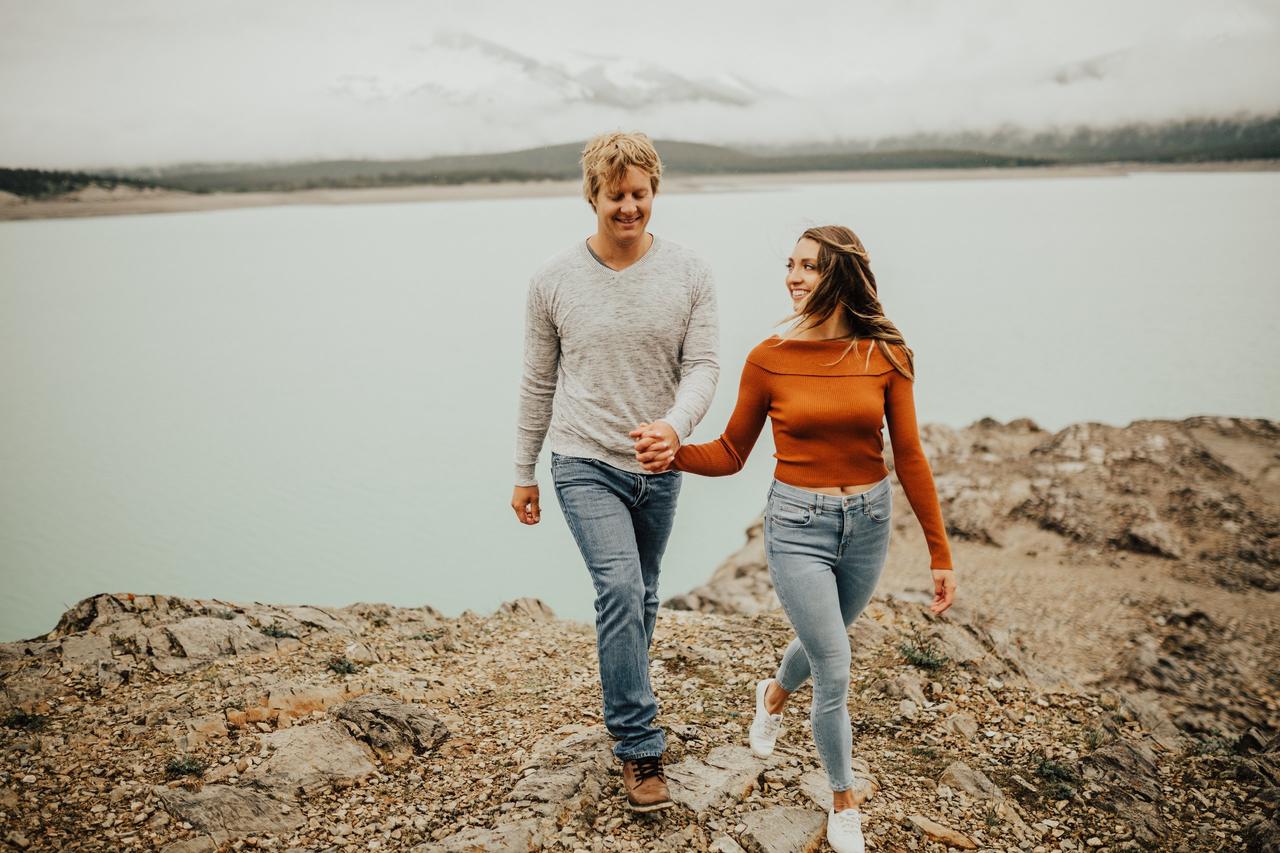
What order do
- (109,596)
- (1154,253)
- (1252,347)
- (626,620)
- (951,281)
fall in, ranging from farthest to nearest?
(1154,253)
(951,281)
(1252,347)
(109,596)
(626,620)

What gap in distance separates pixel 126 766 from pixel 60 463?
88.8 ft

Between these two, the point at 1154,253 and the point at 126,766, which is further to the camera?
the point at 1154,253

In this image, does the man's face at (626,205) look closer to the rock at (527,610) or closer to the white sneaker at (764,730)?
the white sneaker at (764,730)

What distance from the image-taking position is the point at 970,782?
4.07 meters

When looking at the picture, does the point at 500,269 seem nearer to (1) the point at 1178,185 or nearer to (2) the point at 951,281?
(2) the point at 951,281

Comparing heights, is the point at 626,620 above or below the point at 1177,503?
above

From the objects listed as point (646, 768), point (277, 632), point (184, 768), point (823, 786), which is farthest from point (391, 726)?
point (823, 786)

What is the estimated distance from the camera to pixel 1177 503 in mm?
14922

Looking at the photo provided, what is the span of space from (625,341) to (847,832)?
2146mm

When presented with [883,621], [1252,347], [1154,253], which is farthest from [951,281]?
[883,621]

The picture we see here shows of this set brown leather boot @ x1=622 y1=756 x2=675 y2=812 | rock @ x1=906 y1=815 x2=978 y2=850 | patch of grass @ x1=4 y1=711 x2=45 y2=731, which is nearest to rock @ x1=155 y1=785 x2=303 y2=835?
patch of grass @ x1=4 y1=711 x2=45 y2=731

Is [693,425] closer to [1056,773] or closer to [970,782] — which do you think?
[970,782]

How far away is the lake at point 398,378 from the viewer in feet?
68.8

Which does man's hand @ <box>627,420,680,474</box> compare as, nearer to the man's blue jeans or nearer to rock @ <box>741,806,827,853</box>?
the man's blue jeans
